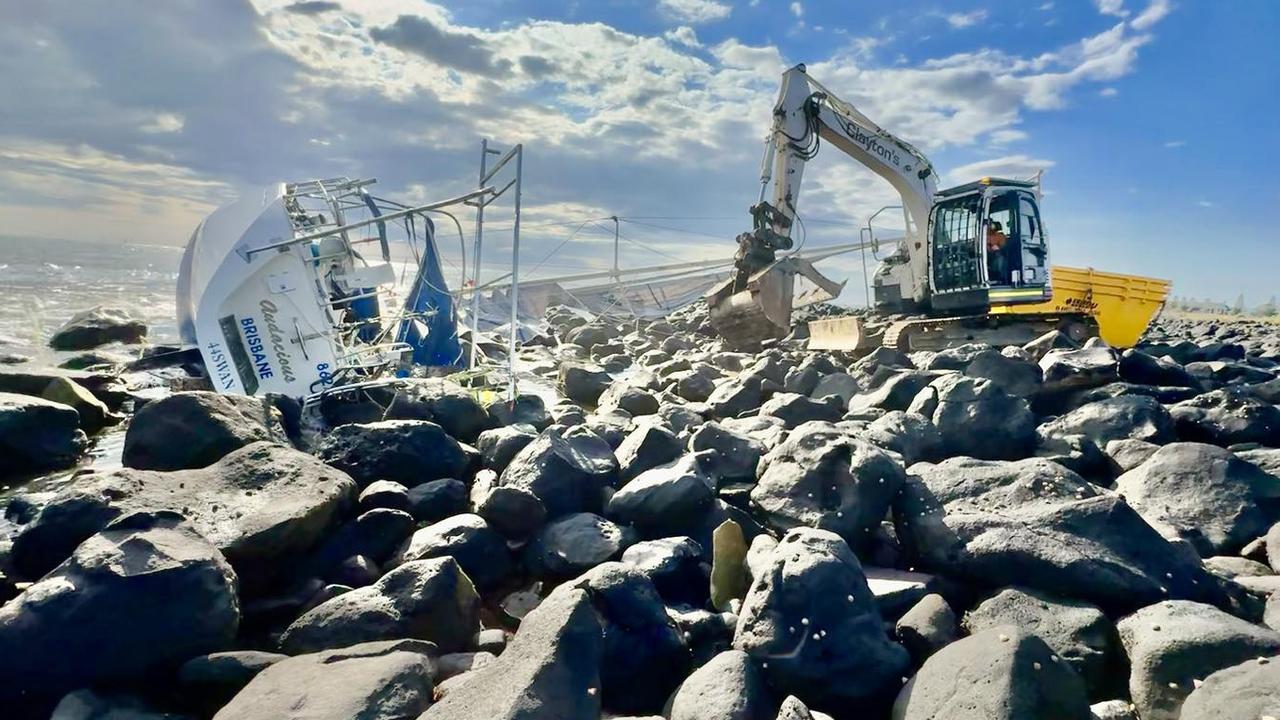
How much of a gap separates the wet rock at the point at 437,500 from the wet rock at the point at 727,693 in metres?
2.31

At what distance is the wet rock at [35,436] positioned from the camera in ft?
20.3

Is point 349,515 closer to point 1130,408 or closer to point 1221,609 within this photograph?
point 1221,609

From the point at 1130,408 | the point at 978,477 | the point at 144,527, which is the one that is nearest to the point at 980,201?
the point at 1130,408

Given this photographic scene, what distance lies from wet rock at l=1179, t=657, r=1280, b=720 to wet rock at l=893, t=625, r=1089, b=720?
0.30m

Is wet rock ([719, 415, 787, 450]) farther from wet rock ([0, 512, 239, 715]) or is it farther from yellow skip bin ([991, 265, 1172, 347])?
yellow skip bin ([991, 265, 1172, 347])

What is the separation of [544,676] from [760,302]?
10531mm

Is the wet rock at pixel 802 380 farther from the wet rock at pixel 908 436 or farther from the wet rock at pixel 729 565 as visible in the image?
the wet rock at pixel 729 565

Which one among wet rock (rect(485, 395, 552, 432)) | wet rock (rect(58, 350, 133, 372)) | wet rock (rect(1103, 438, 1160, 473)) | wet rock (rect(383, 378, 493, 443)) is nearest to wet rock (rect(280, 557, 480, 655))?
wet rock (rect(383, 378, 493, 443))

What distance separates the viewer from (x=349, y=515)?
13.8ft

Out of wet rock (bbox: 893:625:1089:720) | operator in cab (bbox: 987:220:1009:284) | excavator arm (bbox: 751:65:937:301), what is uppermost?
excavator arm (bbox: 751:65:937:301)

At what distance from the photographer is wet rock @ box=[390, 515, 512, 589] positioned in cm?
378

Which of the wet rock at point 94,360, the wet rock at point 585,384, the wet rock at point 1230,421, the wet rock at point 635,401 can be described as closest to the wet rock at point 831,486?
the wet rock at point 1230,421

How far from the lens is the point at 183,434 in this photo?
496cm

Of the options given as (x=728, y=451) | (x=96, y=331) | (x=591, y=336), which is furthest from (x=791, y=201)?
(x=96, y=331)
